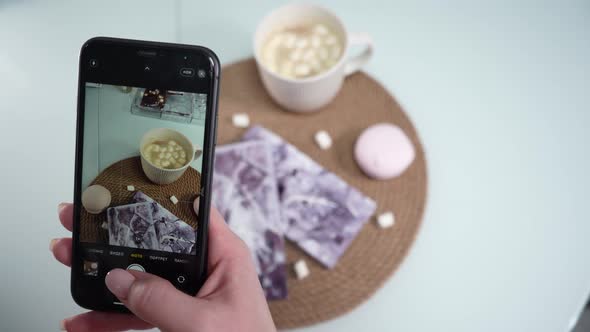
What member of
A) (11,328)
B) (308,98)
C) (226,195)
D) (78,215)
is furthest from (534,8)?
(11,328)

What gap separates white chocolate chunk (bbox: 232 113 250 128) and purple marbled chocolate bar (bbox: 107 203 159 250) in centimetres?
21

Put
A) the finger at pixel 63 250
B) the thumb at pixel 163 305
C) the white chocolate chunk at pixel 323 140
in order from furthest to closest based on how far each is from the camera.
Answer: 1. the white chocolate chunk at pixel 323 140
2. the finger at pixel 63 250
3. the thumb at pixel 163 305

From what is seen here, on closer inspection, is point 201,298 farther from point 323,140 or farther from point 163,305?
point 323,140

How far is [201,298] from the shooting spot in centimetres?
39

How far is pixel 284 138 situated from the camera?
22.5 inches

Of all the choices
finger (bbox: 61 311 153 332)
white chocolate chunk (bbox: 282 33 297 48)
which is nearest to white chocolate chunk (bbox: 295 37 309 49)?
white chocolate chunk (bbox: 282 33 297 48)

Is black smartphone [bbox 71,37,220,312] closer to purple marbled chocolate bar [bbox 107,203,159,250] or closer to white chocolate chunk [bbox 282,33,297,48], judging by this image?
purple marbled chocolate bar [bbox 107,203,159,250]

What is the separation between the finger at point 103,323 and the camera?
17.6 inches

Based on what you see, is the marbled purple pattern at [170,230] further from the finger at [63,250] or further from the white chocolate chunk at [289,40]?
the white chocolate chunk at [289,40]

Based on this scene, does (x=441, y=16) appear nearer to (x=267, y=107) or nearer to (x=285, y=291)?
(x=267, y=107)

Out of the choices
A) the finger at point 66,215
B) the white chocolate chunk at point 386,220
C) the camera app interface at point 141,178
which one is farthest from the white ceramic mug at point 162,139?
the white chocolate chunk at point 386,220

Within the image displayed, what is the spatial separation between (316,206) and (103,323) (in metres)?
0.24

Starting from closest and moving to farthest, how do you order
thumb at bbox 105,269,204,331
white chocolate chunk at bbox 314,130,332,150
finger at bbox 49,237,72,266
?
thumb at bbox 105,269,204,331, finger at bbox 49,237,72,266, white chocolate chunk at bbox 314,130,332,150

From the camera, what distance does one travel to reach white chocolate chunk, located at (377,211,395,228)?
54cm
